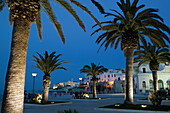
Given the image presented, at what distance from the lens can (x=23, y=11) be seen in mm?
7105

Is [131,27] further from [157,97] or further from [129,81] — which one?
[157,97]

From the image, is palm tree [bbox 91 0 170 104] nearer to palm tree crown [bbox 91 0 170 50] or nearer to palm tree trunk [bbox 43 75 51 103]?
palm tree crown [bbox 91 0 170 50]

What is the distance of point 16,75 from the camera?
21.0 feet

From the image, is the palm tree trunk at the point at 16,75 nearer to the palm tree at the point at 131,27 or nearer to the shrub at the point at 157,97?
the palm tree at the point at 131,27

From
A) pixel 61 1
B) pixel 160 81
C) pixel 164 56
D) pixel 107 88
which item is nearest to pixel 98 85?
pixel 107 88

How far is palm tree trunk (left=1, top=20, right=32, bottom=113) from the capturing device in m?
6.19

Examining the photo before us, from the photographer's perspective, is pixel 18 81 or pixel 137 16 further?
pixel 137 16

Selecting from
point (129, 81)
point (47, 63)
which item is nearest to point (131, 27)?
point (129, 81)

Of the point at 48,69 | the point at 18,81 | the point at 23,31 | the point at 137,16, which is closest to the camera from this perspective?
the point at 18,81

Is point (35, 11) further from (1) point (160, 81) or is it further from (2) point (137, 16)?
(1) point (160, 81)

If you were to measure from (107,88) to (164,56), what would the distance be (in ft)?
233

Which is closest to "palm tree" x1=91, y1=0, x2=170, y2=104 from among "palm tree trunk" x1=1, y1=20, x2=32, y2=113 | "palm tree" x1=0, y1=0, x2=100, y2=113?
"palm tree" x1=0, y1=0, x2=100, y2=113

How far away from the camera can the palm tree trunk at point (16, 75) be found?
6191 mm

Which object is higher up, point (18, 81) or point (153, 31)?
point (153, 31)
